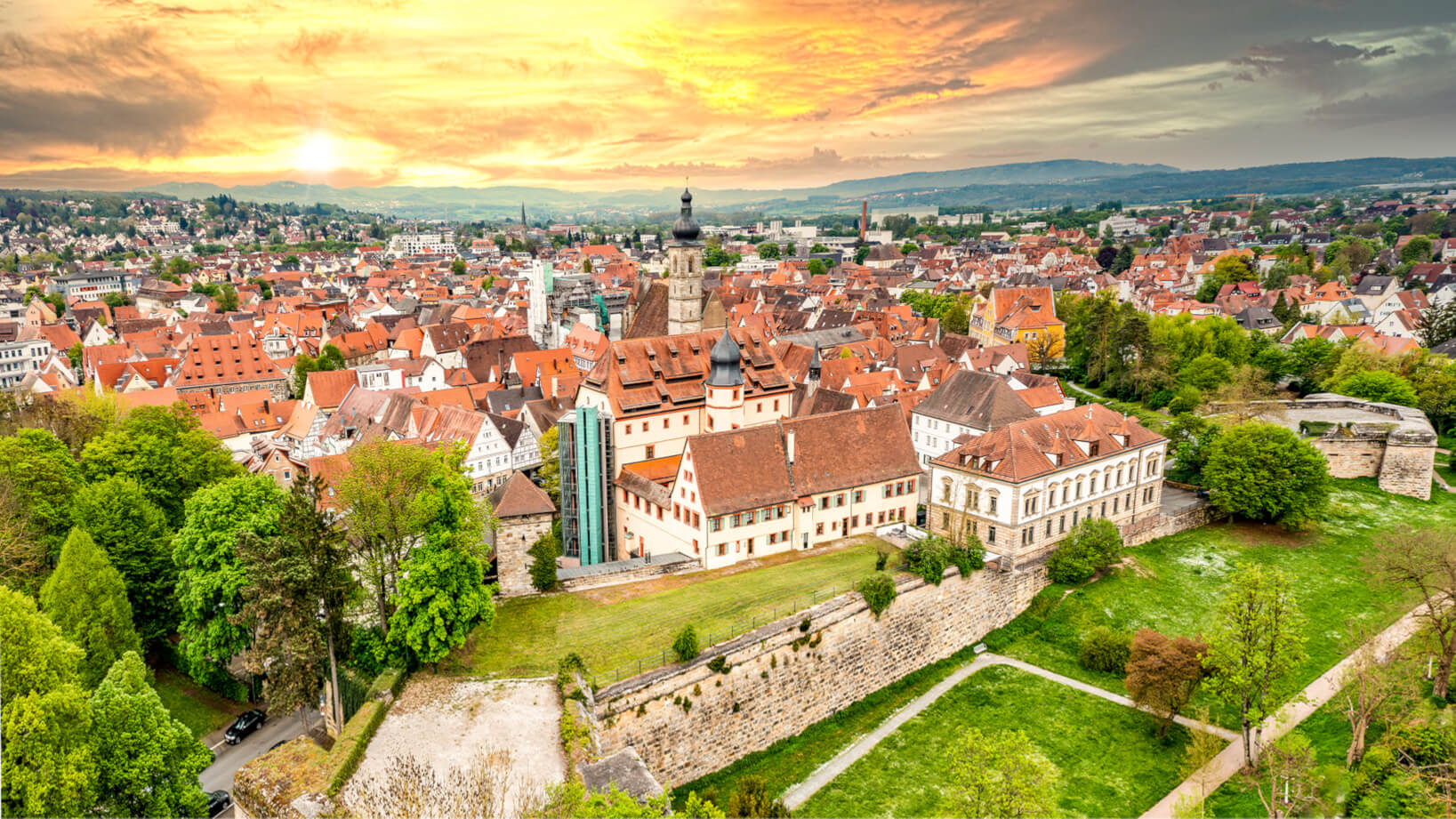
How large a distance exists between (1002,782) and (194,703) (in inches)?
1478

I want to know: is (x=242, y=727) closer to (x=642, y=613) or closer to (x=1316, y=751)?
(x=642, y=613)

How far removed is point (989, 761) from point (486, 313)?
109082 millimetres

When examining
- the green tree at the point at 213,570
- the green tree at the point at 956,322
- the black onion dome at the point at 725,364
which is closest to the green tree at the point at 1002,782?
the black onion dome at the point at 725,364

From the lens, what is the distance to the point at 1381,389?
235 ft

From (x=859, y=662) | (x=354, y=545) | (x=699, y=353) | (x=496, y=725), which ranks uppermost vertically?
(x=699, y=353)

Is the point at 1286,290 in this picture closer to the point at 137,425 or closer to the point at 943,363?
the point at 943,363

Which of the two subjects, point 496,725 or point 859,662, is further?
point 859,662

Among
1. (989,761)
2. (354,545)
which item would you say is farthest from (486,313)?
(989,761)

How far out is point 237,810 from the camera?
29.1 meters

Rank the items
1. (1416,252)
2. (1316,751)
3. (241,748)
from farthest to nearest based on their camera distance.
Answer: (1416,252) < (241,748) < (1316,751)

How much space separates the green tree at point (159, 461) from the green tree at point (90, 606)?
10.1 metres

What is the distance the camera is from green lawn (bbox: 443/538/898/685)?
34625 mm

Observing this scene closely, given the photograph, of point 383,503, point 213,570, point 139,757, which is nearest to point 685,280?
point 383,503

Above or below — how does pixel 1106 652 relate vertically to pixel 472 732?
below
